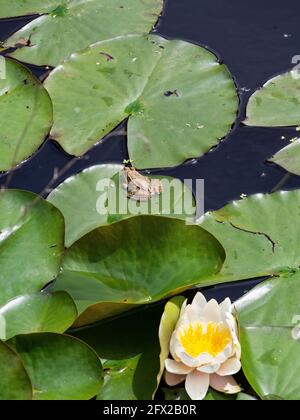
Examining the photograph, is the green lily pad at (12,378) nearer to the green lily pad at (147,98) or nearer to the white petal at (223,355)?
the white petal at (223,355)

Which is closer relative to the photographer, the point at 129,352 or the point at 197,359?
the point at 197,359

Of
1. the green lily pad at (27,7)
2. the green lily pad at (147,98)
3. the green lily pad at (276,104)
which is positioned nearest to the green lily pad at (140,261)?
the green lily pad at (147,98)

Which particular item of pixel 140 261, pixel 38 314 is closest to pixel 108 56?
pixel 140 261

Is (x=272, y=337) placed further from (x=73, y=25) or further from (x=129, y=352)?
(x=73, y=25)

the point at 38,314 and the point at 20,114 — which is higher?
the point at 20,114

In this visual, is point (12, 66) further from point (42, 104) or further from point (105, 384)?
point (105, 384)

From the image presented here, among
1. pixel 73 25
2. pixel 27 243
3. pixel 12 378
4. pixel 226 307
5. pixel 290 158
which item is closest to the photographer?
pixel 12 378

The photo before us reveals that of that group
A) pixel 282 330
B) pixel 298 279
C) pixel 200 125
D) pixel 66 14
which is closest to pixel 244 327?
pixel 282 330
